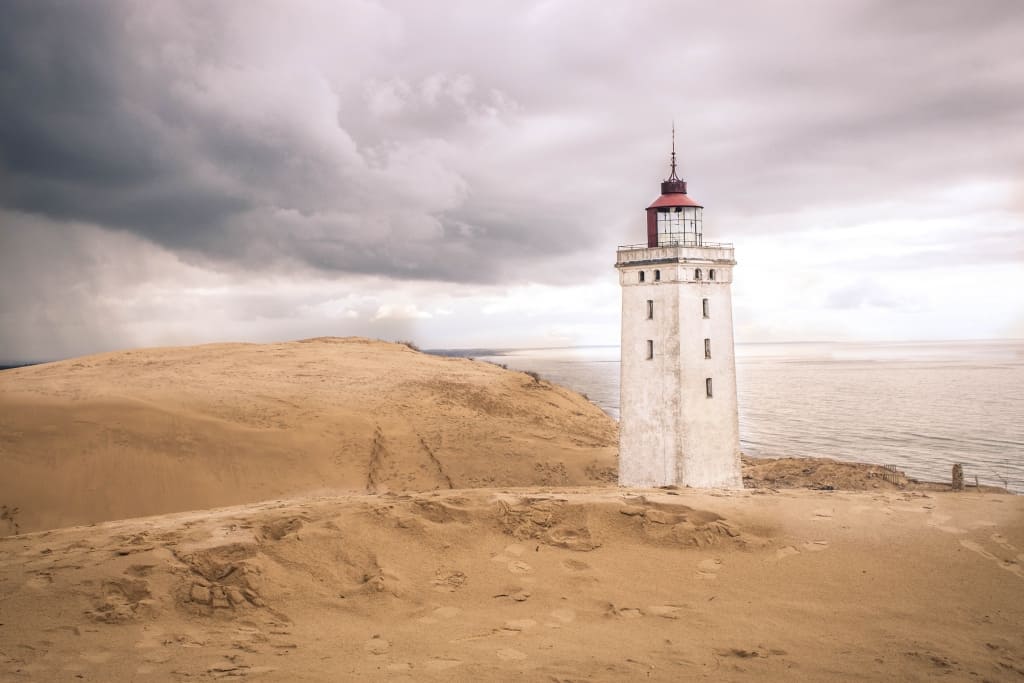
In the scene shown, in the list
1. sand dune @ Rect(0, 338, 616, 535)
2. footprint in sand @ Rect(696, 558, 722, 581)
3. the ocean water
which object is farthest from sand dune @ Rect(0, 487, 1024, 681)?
the ocean water

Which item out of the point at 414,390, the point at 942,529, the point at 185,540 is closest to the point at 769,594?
the point at 942,529

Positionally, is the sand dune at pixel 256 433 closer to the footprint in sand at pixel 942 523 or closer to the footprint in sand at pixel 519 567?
the footprint in sand at pixel 519 567

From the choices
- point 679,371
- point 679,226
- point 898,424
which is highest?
point 679,226

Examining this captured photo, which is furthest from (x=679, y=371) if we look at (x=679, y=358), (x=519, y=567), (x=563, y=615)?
(x=563, y=615)

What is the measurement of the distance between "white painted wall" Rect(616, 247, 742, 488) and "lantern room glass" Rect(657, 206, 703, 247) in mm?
754

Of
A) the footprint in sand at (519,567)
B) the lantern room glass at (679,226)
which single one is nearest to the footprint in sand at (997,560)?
the footprint in sand at (519,567)

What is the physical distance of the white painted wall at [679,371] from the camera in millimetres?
21672

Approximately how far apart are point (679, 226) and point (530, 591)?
15369mm

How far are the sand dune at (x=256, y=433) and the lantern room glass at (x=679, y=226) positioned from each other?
9862 mm

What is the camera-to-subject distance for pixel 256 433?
23.8 m

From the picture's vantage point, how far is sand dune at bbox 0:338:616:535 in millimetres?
19906

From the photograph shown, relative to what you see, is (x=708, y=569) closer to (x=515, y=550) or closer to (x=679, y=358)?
(x=515, y=550)

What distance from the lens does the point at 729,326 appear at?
22.2 metres

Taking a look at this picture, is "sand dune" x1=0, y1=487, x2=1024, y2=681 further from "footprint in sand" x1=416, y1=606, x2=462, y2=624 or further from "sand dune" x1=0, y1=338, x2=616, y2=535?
"sand dune" x1=0, y1=338, x2=616, y2=535
